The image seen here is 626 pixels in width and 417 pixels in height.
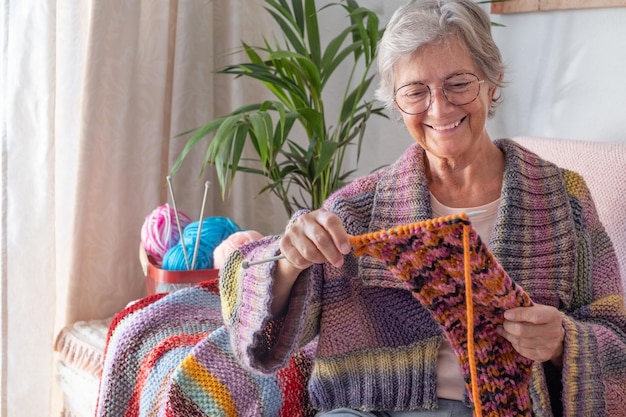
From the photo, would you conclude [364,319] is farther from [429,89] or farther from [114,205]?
[114,205]

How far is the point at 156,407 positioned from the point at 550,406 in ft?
2.23

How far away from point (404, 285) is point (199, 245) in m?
0.73

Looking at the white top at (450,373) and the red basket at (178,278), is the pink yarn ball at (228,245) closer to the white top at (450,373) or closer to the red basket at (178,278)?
the red basket at (178,278)

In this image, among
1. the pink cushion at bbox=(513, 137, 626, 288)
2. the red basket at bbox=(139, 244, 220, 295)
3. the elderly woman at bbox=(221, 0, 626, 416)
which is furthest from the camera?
the red basket at bbox=(139, 244, 220, 295)

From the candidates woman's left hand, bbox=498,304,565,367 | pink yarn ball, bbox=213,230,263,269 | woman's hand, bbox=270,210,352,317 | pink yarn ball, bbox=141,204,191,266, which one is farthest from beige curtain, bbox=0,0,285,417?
woman's left hand, bbox=498,304,565,367

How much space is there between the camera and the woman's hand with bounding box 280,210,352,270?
1.09 meters

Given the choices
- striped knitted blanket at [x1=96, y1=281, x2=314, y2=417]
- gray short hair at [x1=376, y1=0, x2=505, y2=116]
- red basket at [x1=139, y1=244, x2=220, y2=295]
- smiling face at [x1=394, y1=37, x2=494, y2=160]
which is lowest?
striped knitted blanket at [x1=96, y1=281, x2=314, y2=417]

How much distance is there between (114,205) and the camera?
2.10m

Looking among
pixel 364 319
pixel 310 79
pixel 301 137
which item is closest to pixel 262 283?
pixel 364 319

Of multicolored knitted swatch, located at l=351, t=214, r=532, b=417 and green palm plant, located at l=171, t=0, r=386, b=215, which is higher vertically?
green palm plant, located at l=171, t=0, r=386, b=215

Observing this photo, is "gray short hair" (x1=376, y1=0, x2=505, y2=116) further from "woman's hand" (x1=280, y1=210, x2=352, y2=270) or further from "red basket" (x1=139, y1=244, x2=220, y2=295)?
"red basket" (x1=139, y1=244, x2=220, y2=295)

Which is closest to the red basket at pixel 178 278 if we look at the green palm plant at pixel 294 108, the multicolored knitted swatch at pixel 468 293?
the green palm plant at pixel 294 108

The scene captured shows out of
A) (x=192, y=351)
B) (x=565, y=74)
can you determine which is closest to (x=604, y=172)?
(x=565, y=74)

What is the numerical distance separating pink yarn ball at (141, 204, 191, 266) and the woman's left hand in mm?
1018
